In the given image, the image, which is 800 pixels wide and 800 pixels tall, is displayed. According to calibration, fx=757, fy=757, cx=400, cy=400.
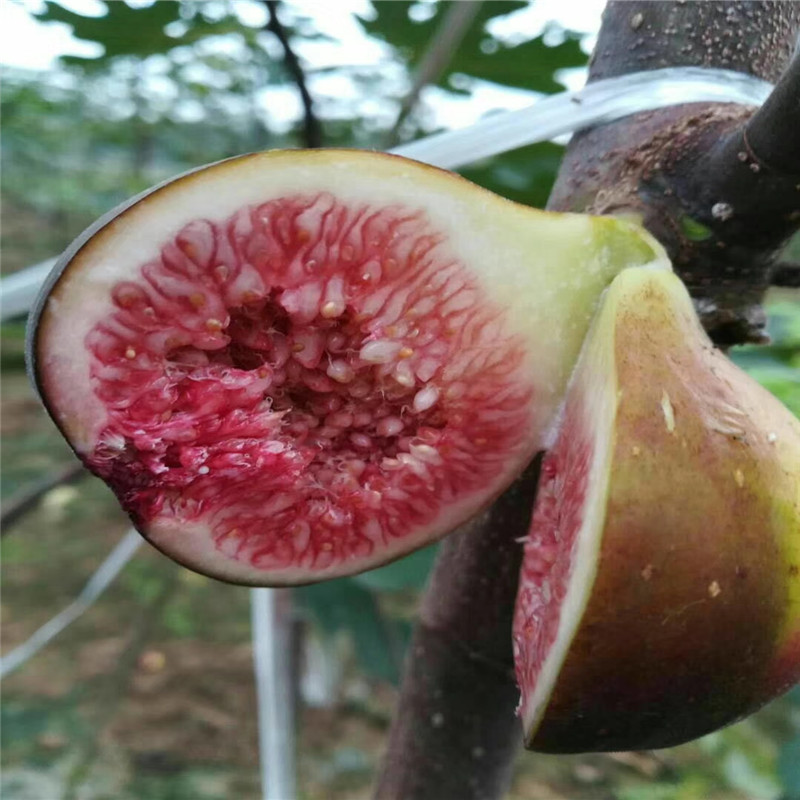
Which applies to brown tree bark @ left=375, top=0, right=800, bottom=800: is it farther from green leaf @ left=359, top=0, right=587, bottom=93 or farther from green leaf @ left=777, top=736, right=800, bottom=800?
green leaf @ left=359, top=0, right=587, bottom=93

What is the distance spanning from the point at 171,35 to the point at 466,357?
126 cm

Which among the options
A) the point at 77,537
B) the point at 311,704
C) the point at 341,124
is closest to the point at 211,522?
the point at 341,124

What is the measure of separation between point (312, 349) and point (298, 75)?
0.83 meters

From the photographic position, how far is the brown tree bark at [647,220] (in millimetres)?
570

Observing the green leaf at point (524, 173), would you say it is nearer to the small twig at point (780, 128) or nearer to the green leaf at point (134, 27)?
the green leaf at point (134, 27)

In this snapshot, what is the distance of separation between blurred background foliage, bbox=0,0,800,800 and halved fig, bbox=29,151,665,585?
380mm

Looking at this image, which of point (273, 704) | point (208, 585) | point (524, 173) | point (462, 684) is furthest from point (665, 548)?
point (208, 585)

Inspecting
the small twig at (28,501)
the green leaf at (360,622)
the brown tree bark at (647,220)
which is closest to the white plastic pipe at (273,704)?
the green leaf at (360,622)

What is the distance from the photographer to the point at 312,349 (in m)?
0.61

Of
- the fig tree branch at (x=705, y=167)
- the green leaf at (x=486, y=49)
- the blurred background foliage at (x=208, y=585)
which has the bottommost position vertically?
the blurred background foliage at (x=208, y=585)

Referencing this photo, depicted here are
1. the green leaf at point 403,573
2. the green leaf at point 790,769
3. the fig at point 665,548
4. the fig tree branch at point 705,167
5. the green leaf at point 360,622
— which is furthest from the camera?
the green leaf at point 360,622

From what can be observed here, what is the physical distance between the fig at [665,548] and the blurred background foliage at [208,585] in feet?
1.13

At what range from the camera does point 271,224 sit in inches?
22.0

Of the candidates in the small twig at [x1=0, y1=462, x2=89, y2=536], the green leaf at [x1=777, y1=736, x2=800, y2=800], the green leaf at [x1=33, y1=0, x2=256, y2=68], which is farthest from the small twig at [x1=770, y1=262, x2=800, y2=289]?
the green leaf at [x1=33, y1=0, x2=256, y2=68]
